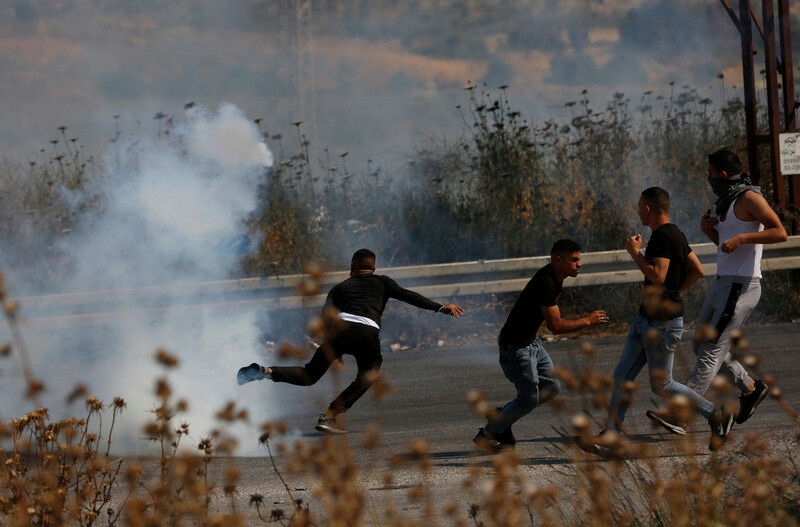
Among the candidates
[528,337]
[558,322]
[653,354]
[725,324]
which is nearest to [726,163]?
[725,324]

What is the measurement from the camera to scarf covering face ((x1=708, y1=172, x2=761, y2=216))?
19.3 feet

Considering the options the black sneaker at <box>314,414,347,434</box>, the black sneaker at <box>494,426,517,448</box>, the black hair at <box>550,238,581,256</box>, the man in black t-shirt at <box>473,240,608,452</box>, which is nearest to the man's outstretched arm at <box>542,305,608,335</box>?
the man in black t-shirt at <box>473,240,608,452</box>

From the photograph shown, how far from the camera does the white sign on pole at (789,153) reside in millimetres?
11242

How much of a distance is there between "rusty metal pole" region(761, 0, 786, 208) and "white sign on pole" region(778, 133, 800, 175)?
15 cm

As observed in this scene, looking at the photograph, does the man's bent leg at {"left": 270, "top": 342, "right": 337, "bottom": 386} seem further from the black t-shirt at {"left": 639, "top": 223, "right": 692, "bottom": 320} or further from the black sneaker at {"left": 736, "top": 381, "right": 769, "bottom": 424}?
the black sneaker at {"left": 736, "top": 381, "right": 769, "bottom": 424}

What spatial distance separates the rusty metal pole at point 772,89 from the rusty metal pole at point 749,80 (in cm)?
19

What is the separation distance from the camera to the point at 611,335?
1016 centimetres

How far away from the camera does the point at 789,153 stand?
1127 cm

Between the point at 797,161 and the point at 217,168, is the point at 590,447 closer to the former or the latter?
the point at 217,168

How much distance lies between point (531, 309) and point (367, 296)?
1466 mm

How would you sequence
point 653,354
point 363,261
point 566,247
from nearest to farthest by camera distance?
point 653,354 → point 566,247 → point 363,261

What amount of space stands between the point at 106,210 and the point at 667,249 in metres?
6.90

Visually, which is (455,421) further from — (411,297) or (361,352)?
(411,297)

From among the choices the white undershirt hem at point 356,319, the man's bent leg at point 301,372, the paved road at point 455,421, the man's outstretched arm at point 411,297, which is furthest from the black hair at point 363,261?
the paved road at point 455,421
